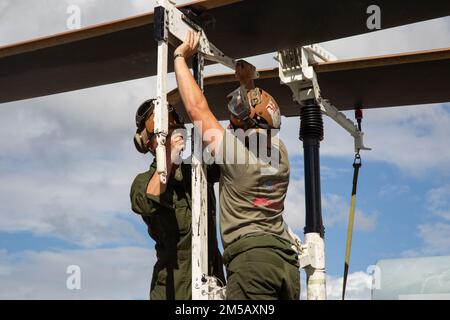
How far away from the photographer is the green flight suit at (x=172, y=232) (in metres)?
3.60

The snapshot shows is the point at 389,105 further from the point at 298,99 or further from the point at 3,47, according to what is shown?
the point at 3,47

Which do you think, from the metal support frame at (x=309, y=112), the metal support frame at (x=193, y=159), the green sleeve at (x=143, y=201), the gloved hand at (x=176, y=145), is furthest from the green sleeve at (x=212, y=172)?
the metal support frame at (x=309, y=112)

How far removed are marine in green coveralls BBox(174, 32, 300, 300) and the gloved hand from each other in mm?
409

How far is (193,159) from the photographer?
142 inches

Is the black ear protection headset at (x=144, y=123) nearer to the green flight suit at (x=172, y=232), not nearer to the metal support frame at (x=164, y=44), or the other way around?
the green flight suit at (x=172, y=232)

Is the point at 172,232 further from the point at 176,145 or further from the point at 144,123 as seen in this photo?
the point at 144,123

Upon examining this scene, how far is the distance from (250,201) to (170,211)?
66 cm

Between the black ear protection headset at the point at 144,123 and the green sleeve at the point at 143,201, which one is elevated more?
the black ear protection headset at the point at 144,123

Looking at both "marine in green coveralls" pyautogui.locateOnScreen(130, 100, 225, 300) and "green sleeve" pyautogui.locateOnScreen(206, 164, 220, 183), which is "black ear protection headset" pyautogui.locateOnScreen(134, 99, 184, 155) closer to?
"marine in green coveralls" pyautogui.locateOnScreen(130, 100, 225, 300)

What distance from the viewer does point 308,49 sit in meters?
6.03

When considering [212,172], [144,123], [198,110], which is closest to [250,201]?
[198,110]

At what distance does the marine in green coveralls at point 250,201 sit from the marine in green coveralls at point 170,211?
1.47 feet
